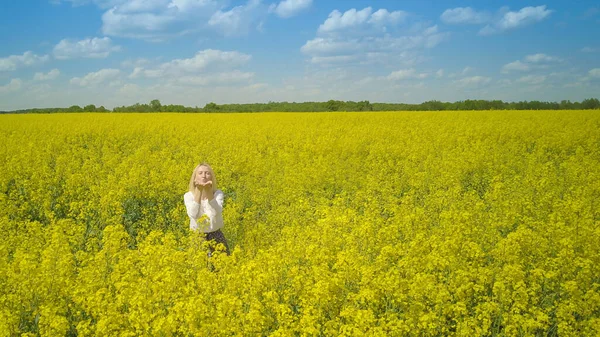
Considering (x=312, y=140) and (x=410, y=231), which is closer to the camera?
(x=410, y=231)

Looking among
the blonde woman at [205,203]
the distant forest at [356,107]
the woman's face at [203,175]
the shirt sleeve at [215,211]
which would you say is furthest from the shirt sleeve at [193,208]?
the distant forest at [356,107]

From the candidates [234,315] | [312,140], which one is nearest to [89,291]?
[234,315]

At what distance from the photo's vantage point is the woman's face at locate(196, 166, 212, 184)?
636 centimetres

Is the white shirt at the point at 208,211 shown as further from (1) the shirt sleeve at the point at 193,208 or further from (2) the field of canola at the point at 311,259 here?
(2) the field of canola at the point at 311,259

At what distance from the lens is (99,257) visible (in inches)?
204

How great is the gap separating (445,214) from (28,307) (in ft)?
16.9

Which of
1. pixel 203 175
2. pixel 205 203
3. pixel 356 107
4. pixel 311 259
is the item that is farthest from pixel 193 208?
pixel 356 107

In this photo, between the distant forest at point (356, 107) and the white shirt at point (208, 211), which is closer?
the white shirt at point (208, 211)

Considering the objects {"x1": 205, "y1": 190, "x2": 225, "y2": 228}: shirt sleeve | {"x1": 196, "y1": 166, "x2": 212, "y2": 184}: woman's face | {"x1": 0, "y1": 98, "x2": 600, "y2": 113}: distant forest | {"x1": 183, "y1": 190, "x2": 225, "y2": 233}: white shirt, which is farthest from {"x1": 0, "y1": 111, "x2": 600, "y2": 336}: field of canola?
{"x1": 0, "y1": 98, "x2": 600, "y2": 113}: distant forest

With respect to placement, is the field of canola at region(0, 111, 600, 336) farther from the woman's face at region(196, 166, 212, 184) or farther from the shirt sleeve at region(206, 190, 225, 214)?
the woman's face at region(196, 166, 212, 184)

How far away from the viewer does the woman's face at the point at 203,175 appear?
636 centimetres

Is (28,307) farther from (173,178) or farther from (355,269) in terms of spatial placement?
(173,178)

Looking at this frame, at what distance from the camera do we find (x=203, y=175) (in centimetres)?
640

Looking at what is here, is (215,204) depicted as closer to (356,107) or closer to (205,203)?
(205,203)
